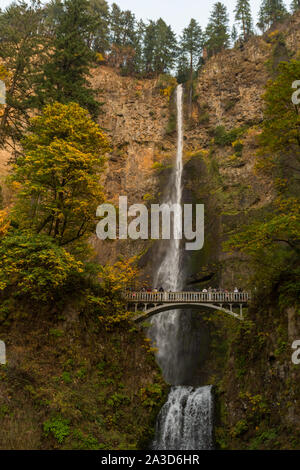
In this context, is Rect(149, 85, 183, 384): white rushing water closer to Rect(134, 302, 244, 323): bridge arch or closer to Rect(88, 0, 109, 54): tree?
Rect(134, 302, 244, 323): bridge arch

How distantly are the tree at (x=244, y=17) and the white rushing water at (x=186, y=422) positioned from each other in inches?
2211

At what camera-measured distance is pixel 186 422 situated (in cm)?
1872

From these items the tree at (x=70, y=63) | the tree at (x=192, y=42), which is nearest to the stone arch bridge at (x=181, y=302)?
the tree at (x=70, y=63)

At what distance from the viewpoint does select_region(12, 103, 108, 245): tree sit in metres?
17.3

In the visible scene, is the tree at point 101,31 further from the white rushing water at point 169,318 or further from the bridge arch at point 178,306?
the bridge arch at point 178,306

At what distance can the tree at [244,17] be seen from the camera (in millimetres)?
57250

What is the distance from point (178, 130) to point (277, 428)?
41.4 m

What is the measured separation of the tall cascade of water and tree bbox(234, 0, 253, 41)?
1590 cm

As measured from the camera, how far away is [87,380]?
17.2 metres

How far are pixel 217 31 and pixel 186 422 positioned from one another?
A: 5817cm

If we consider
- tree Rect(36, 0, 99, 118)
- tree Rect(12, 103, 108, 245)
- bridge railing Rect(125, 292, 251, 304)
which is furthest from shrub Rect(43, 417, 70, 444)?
tree Rect(36, 0, 99, 118)
